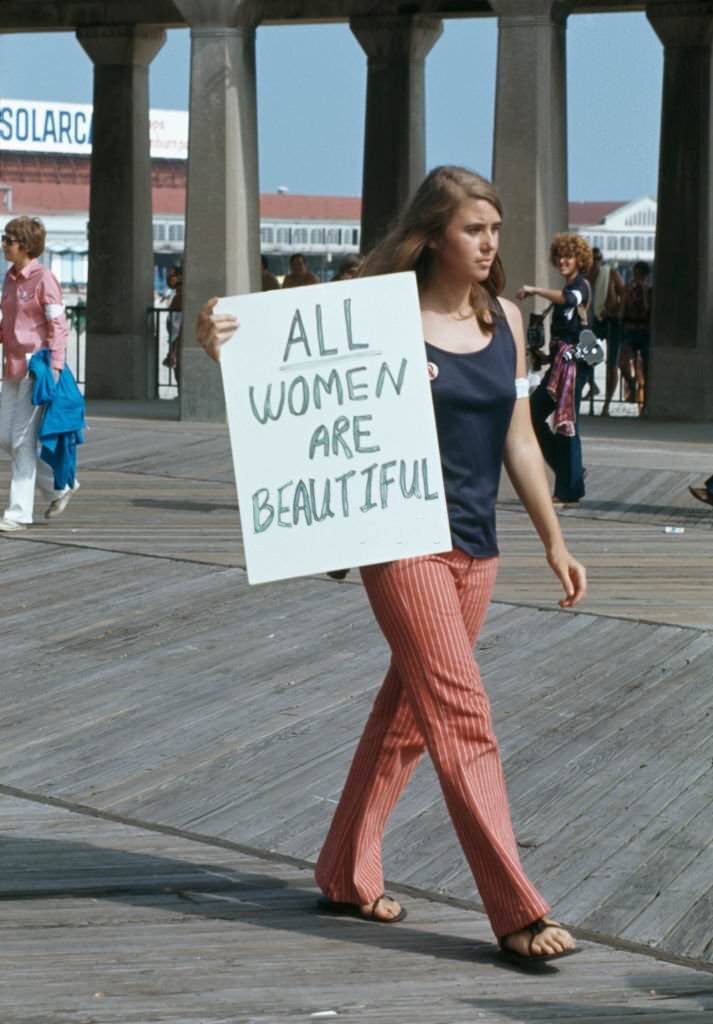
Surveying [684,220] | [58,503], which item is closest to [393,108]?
Answer: [684,220]

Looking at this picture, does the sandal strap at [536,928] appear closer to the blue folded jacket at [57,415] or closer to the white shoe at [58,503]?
the blue folded jacket at [57,415]

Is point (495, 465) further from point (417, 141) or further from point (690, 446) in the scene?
point (417, 141)

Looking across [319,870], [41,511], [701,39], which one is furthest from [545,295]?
[701,39]

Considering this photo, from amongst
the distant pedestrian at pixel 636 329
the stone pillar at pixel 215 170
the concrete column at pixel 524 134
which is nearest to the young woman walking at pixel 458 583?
the concrete column at pixel 524 134

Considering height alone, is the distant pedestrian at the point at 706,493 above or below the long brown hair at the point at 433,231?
below

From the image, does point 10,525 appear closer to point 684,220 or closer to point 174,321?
point 684,220

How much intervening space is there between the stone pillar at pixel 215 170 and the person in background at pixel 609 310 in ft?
16.0

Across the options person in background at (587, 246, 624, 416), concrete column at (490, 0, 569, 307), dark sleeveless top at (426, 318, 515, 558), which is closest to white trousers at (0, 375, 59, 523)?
concrete column at (490, 0, 569, 307)

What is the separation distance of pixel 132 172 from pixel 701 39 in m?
6.73

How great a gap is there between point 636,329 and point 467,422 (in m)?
19.3

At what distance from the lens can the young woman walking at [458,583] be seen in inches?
205

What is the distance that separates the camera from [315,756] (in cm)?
755

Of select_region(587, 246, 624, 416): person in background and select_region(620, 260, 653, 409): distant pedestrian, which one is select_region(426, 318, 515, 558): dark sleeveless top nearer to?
select_region(620, 260, 653, 409): distant pedestrian

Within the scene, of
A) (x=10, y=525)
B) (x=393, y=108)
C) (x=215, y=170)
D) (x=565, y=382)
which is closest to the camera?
(x=10, y=525)
